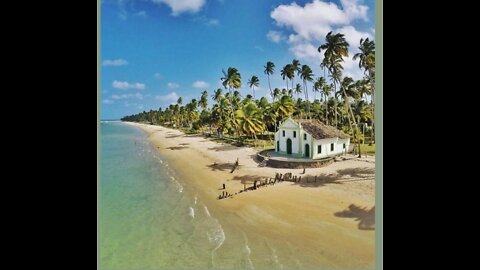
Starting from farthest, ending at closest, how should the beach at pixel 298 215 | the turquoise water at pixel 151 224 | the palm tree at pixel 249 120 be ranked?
the palm tree at pixel 249 120, the turquoise water at pixel 151 224, the beach at pixel 298 215

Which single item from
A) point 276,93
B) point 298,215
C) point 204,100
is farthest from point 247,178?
point 204,100

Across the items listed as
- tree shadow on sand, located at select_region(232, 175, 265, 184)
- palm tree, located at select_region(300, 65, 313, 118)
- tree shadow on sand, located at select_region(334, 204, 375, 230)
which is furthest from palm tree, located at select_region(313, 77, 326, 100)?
tree shadow on sand, located at select_region(334, 204, 375, 230)

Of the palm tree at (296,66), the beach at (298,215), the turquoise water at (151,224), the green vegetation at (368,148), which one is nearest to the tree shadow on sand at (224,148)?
the beach at (298,215)

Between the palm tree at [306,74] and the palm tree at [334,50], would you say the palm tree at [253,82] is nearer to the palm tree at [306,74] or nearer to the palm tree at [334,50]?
the palm tree at [306,74]

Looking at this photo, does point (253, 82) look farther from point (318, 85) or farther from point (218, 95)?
point (318, 85)

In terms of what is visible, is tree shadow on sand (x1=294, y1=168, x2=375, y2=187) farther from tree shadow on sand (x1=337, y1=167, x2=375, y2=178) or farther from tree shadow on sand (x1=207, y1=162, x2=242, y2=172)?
tree shadow on sand (x1=207, y1=162, x2=242, y2=172)

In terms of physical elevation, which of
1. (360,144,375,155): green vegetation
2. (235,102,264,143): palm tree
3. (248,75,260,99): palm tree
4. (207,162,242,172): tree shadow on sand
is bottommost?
(207,162,242,172): tree shadow on sand
